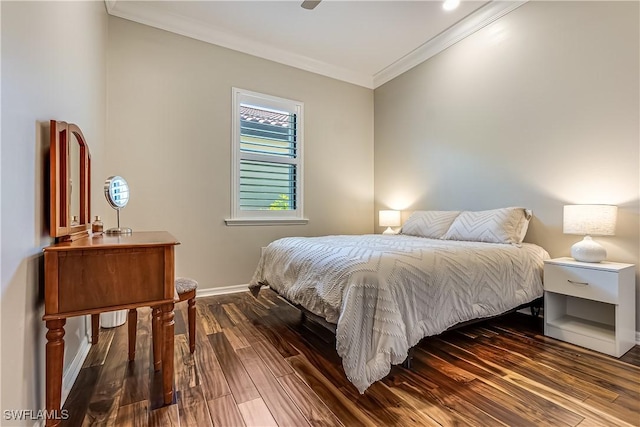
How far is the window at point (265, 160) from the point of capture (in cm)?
355

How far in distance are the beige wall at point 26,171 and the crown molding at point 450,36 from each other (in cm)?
345

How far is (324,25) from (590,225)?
3.07m

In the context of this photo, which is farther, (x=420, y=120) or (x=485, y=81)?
(x=420, y=120)

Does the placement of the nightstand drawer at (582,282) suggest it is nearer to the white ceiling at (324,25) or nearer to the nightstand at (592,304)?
the nightstand at (592,304)

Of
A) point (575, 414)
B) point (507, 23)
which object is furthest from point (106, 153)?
point (507, 23)

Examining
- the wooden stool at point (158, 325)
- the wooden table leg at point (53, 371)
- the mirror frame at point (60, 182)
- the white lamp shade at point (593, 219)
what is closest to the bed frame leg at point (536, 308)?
the white lamp shade at point (593, 219)

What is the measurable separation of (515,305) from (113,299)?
248 cm

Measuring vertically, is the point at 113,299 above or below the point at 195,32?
below

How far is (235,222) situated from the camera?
350cm

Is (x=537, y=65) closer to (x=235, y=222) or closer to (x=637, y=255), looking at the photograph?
(x=637, y=255)

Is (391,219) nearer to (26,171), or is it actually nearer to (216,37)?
(216,37)

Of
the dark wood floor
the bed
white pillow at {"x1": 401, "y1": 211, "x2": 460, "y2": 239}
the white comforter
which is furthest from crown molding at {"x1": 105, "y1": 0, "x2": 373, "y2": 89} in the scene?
the dark wood floor

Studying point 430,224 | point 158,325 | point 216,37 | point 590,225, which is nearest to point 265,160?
point 216,37

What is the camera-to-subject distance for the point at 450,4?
287 cm
